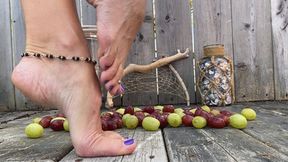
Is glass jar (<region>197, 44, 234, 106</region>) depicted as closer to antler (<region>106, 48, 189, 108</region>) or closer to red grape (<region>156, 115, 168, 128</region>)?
antler (<region>106, 48, 189, 108</region>)

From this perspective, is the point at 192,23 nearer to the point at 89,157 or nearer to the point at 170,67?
the point at 170,67

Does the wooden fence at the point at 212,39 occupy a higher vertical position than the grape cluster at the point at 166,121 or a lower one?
higher

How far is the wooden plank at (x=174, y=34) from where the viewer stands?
A: 8.75ft

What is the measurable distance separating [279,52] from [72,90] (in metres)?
2.06

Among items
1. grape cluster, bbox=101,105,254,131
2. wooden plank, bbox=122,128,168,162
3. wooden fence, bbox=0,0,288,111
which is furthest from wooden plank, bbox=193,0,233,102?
wooden plank, bbox=122,128,168,162

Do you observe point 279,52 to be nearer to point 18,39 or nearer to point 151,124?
point 151,124

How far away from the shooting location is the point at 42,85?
97cm

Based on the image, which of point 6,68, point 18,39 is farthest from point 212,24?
point 6,68

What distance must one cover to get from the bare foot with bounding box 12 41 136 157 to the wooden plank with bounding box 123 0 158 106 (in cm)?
165

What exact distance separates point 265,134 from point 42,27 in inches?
28.8

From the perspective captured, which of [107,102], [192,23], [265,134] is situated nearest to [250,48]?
[192,23]

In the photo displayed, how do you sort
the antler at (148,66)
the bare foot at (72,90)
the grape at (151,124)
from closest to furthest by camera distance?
the bare foot at (72,90) < the grape at (151,124) < the antler at (148,66)

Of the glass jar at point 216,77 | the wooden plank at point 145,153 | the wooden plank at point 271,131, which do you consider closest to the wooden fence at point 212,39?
the glass jar at point 216,77

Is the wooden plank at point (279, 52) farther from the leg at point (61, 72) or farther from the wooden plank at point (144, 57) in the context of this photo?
the leg at point (61, 72)
